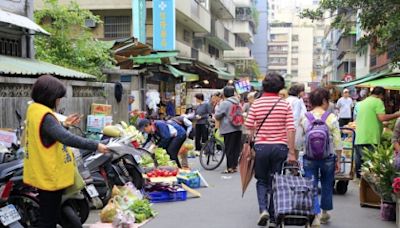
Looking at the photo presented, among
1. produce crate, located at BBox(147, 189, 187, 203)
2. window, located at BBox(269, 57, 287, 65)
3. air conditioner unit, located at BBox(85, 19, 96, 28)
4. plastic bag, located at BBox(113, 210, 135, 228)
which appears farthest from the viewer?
window, located at BBox(269, 57, 287, 65)

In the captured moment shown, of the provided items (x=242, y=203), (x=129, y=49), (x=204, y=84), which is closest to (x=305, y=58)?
(x=204, y=84)

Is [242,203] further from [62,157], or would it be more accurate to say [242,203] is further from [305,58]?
[305,58]

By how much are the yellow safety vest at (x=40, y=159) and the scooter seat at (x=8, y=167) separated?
3.28 feet

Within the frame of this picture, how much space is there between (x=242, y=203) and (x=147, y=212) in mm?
1810

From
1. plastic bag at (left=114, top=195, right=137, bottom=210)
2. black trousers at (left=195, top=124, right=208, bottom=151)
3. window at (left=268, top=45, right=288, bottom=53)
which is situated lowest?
plastic bag at (left=114, top=195, right=137, bottom=210)

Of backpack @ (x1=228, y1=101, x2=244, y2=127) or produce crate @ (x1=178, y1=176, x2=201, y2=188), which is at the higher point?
backpack @ (x1=228, y1=101, x2=244, y2=127)

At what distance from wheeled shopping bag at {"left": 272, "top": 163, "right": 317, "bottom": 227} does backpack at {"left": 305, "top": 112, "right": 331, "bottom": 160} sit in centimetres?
70

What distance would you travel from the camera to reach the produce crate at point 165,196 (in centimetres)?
875

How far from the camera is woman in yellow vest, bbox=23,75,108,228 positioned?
480 centimetres

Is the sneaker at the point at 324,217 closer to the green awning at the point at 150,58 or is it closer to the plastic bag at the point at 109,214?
the plastic bag at the point at 109,214

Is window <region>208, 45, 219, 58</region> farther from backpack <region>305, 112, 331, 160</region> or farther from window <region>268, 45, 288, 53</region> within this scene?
window <region>268, 45, 288, 53</region>

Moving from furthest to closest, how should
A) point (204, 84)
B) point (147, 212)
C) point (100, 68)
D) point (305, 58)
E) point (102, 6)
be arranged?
point (305, 58) < point (204, 84) < point (102, 6) < point (100, 68) < point (147, 212)

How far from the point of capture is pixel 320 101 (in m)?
7.02

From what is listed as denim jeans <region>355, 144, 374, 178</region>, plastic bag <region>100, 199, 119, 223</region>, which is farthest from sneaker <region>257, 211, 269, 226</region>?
denim jeans <region>355, 144, 374, 178</region>
